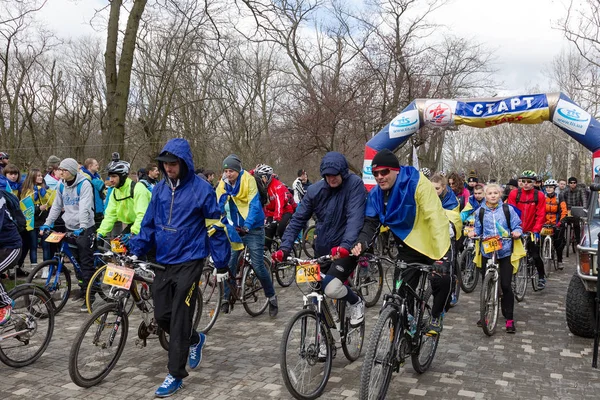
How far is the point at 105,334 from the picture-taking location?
4766mm

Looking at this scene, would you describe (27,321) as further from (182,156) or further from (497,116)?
(497,116)

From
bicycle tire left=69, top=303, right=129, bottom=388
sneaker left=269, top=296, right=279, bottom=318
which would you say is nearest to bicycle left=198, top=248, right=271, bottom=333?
sneaker left=269, top=296, right=279, bottom=318

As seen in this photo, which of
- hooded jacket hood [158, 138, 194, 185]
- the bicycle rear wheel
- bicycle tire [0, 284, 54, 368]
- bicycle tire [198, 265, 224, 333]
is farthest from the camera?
the bicycle rear wheel

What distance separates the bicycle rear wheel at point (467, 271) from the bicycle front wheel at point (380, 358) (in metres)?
5.01

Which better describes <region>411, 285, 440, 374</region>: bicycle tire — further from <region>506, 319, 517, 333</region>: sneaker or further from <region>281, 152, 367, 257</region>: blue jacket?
<region>506, 319, 517, 333</region>: sneaker

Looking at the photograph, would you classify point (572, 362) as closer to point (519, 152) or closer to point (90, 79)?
point (90, 79)

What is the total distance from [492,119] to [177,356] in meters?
9.46

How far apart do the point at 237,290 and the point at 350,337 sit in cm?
218

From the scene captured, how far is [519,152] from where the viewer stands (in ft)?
182

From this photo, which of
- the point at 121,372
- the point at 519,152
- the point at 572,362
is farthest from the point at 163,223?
the point at 519,152

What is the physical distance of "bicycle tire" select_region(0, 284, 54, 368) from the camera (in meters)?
5.08

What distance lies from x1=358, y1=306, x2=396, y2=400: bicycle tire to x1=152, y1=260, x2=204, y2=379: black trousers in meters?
1.50

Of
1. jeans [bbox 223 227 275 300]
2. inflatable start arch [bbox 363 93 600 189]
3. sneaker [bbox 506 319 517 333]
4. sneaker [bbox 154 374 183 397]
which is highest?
inflatable start arch [bbox 363 93 600 189]

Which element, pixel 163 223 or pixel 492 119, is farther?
pixel 492 119
